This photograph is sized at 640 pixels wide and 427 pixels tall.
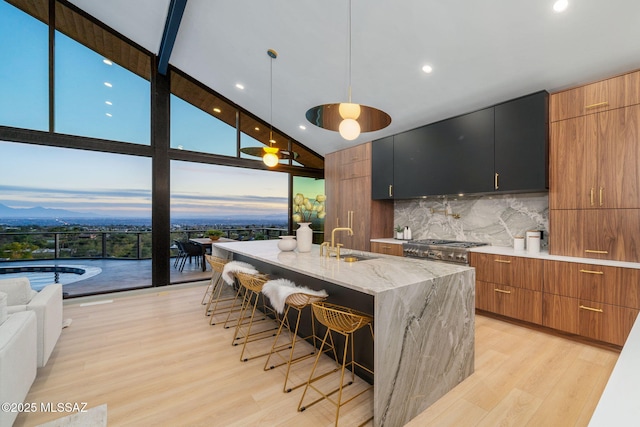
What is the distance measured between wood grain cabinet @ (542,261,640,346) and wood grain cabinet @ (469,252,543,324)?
8cm

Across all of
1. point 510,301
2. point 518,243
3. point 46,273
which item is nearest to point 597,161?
point 518,243

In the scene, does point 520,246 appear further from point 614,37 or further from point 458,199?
point 614,37

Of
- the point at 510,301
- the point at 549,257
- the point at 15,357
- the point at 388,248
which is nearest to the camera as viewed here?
the point at 15,357

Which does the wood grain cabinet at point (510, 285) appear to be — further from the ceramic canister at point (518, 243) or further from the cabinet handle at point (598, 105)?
the cabinet handle at point (598, 105)

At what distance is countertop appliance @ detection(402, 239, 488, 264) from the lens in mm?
3416

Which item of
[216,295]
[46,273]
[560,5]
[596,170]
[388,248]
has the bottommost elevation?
[216,295]

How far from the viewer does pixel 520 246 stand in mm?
3262

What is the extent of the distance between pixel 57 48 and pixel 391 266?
5104mm

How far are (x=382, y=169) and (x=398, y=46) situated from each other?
185 cm

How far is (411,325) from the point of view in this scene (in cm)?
168

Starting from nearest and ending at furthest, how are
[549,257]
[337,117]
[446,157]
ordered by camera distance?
1. [337,117]
2. [549,257]
3. [446,157]

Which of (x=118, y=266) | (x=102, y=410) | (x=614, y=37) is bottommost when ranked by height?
(x=102, y=410)

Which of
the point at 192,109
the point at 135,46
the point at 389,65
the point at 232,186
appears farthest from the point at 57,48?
the point at 389,65

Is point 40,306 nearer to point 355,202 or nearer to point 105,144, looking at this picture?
point 105,144
